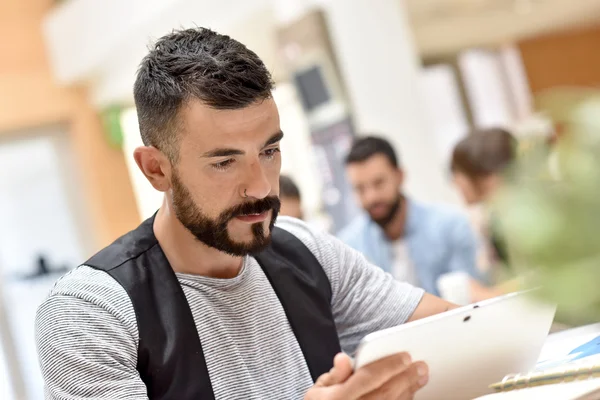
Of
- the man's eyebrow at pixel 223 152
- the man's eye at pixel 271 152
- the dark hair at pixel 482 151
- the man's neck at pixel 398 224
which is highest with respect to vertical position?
the man's eyebrow at pixel 223 152

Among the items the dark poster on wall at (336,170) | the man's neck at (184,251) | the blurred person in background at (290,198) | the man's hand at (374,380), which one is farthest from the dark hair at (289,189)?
the man's hand at (374,380)

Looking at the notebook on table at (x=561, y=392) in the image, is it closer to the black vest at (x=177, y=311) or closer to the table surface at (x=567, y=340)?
the table surface at (x=567, y=340)

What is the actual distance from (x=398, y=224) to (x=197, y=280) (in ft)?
8.40

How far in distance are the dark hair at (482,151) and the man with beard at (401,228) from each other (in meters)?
0.34

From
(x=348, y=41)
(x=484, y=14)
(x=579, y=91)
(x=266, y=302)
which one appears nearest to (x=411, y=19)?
(x=484, y=14)

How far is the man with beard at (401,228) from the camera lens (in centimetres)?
377

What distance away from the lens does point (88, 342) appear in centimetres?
124

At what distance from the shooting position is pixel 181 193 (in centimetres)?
141

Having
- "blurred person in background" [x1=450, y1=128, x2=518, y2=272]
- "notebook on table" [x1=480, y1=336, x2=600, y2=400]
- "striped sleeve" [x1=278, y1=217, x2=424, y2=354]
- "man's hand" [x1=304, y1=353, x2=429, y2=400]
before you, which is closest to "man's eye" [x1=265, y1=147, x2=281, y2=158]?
"striped sleeve" [x1=278, y1=217, x2=424, y2=354]

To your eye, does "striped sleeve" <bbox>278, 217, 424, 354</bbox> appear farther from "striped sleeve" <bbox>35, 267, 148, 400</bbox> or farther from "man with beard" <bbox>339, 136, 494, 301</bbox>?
"man with beard" <bbox>339, 136, 494, 301</bbox>

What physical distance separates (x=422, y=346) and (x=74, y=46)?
621cm

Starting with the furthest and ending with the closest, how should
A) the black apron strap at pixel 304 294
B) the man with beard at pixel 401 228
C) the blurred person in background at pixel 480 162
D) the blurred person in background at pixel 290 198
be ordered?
the man with beard at pixel 401 228, the blurred person in background at pixel 290 198, the blurred person in background at pixel 480 162, the black apron strap at pixel 304 294

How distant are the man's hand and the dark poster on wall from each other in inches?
147

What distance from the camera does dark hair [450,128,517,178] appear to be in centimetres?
341
